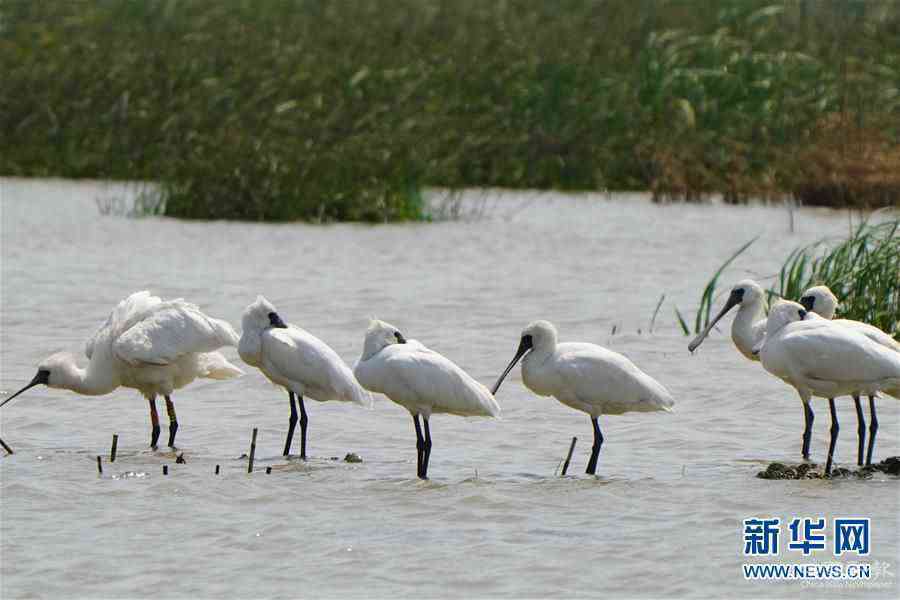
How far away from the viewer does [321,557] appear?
22.8 ft

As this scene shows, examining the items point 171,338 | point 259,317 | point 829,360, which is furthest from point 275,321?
point 829,360

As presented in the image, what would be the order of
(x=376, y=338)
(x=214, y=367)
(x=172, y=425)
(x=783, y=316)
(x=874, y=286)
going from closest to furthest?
(x=376, y=338) < (x=783, y=316) < (x=172, y=425) < (x=214, y=367) < (x=874, y=286)

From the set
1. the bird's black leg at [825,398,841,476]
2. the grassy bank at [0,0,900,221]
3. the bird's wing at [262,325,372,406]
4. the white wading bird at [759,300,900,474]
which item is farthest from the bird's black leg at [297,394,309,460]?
the grassy bank at [0,0,900,221]

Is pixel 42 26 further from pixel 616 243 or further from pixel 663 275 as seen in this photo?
pixel 663 275

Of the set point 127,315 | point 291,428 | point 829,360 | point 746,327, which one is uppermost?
point 829,360

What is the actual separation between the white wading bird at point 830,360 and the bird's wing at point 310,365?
2.00 meters

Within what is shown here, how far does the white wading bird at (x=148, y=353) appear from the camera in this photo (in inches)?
368

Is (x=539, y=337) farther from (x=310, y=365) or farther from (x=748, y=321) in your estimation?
(x=748, y=321)

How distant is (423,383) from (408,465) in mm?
559

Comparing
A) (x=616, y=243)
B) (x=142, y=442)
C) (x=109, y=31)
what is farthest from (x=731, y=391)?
(x=109, y=31)

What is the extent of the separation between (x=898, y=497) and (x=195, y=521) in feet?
9.73

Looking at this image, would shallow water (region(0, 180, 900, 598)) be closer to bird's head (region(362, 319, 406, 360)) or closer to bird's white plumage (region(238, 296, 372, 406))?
bird's white plumage (region(238, 296, 372, 406))

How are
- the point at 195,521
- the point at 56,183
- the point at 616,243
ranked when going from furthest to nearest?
the point at 56,183
the point at 616,243
the point at 195,521

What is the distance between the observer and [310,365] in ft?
29.9
